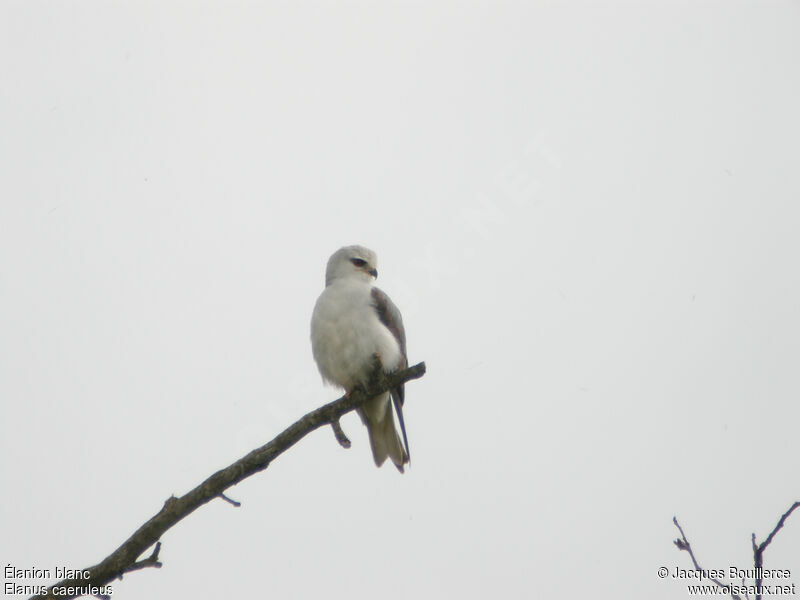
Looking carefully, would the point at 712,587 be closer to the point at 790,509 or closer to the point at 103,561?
the point at 790,509

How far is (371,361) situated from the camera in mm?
6926

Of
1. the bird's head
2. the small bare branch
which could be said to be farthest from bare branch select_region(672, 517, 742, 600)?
the bird's head

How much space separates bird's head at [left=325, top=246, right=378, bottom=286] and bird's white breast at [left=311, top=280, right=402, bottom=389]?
883mm

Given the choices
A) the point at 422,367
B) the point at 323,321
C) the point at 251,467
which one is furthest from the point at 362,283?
the point at 251,467

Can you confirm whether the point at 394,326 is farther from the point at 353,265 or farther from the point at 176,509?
the point at 176,509

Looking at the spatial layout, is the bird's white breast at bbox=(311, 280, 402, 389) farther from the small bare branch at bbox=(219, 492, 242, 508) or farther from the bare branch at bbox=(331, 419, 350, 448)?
the small bare branch at bbox=(219, 492, 242, 508)

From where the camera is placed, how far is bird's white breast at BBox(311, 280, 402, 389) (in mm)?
6926

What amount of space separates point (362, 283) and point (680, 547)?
4378 millimetres

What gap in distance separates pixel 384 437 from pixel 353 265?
1841mm

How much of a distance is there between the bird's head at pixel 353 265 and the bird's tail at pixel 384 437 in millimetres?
1424

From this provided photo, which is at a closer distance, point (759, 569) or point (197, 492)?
point (759, 569)

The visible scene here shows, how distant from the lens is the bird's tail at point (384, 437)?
7523 mm

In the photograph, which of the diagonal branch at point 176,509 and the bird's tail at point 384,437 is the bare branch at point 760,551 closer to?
the diagonal branch at point 176,509

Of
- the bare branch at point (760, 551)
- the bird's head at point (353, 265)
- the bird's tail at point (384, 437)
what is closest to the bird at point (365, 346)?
the bird's tail at point (384, 437)
